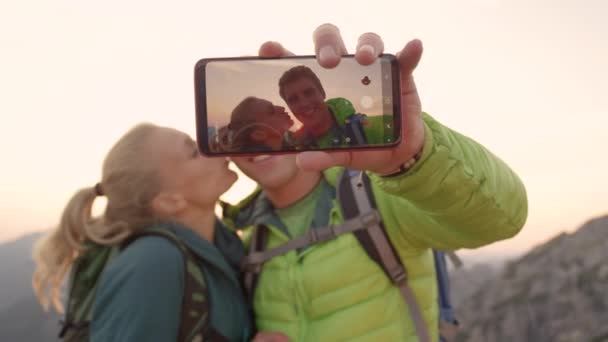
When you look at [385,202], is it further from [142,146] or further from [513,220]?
[142,146]

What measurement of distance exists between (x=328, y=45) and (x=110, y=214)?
3180 mm

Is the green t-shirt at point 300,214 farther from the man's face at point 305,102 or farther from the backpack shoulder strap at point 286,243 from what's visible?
the man's face at point 305,102

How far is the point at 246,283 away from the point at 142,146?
1557mm

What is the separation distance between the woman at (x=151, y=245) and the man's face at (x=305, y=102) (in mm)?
1989

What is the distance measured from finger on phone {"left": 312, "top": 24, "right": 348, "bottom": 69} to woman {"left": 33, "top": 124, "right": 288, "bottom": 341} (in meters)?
2.27

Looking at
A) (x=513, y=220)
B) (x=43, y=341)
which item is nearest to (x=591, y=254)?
(x=513, y=220)

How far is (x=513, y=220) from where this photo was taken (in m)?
3.38

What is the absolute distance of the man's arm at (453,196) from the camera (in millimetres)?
2895

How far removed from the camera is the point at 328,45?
8.18 feet

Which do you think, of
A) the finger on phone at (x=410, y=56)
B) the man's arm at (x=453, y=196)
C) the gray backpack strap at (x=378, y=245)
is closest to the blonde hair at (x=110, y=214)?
the gray backpack strap at (x=378, y=245)

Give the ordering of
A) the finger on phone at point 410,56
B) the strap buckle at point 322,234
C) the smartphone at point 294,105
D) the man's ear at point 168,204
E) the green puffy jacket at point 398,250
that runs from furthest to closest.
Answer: the man's ear at point 168,204, the strap buckle at point 322,234, the green puffy jacket at point 398,250, the smartphone at point 294,105, the finger on phone at point 410,56

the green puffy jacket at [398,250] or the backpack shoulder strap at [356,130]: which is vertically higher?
the backpack shoulder strap at [356,130]

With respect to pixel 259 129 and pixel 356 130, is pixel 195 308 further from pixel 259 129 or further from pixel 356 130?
pixel 356 130

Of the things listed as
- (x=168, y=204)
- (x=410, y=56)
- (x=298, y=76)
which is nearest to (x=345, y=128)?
(x=298, y=76)
